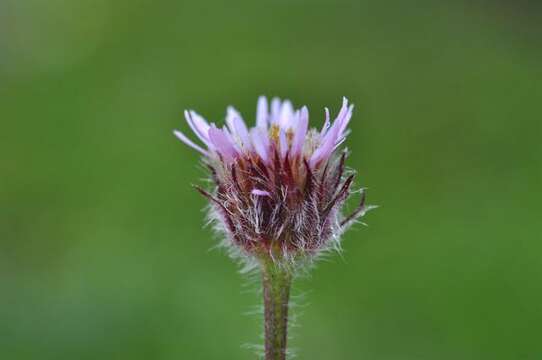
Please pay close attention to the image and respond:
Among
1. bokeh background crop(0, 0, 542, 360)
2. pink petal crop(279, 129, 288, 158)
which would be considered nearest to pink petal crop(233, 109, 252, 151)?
pink petal crop(279, 129, 288, 158)

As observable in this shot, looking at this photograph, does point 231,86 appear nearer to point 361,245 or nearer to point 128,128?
point 128,128

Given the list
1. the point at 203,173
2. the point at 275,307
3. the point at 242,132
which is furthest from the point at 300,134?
the point at 203,173

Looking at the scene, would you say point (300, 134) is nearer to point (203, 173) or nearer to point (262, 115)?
point (262, 115)

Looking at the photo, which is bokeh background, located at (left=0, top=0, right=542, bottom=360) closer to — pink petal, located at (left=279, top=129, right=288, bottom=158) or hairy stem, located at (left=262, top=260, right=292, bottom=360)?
hairy stem, located at (left=262, top=260, right=292, bottom=360)

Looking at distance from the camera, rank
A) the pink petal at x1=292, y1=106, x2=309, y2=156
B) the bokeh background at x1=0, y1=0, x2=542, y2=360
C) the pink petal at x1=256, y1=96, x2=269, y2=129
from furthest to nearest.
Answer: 1. the bokeh background at x1=0, y1=0, x2=542, y2=360
2. the pink petal at x1=256, y1=96, x2=269, y2=129
3. the pink petal at x1=292, y1=106, x2=309, y2=156

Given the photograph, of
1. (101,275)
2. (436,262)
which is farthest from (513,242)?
(101,275)
